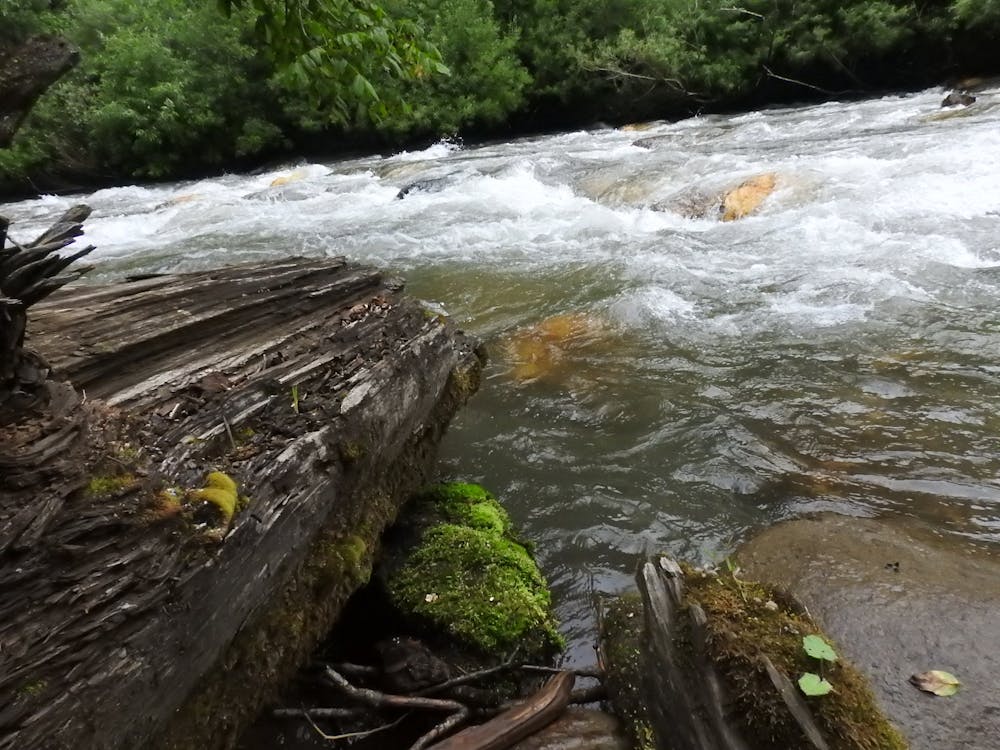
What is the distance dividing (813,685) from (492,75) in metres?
24.7

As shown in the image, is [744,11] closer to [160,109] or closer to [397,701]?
[160,109]

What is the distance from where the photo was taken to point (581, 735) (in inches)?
92.4

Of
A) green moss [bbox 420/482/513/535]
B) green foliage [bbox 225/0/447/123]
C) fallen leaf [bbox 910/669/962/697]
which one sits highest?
green foliage [bbox 225/0/447/123]

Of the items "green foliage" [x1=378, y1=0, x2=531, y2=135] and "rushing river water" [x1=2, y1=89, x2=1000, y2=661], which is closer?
"rushing river water" [x1=2, y1=89, x2=1000, y2=661]

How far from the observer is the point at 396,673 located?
106 inches

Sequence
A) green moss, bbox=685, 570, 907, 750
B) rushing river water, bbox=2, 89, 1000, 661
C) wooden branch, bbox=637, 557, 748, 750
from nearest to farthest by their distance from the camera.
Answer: green moss, bbox=685, 570, 907, 750 < wooden branch, bbox=637, 557, 748, 750 < rushing river water, bbox=2, 89, 1000, 661

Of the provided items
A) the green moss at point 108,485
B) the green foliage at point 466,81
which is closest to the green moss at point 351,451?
the green moss at point 108,485

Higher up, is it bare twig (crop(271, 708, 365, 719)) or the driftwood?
the driftwood

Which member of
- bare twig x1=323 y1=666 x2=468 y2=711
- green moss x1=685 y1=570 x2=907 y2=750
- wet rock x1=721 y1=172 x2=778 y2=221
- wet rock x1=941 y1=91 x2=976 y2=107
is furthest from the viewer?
wet rock x1=941 y1=91 x2=976 y2=107

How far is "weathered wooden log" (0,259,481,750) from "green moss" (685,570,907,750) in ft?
4.70

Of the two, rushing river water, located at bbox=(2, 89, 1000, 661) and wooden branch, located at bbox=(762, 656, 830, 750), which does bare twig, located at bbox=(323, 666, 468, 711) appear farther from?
wooden branch, located at bbox=(762, 656, 830, 750)

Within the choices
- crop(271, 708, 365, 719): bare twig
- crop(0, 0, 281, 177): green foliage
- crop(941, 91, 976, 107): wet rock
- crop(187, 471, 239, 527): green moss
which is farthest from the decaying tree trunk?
crop(0, 0, 281, 177): green foliage

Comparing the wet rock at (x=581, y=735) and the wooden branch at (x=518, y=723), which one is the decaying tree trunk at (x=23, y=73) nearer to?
the wooden branch at (x=518, y=723)

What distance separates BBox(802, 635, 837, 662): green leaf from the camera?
6.48 feet
